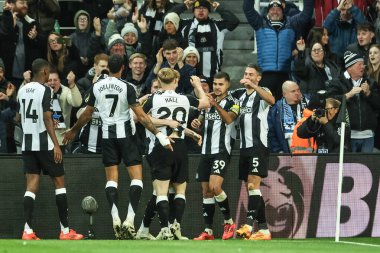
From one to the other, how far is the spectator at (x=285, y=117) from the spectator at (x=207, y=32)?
2.00m

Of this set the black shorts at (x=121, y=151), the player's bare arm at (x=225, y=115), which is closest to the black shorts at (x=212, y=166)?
the player's bare arm at (x=225, y=115)

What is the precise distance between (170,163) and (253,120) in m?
1.68

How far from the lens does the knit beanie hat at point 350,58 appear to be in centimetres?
2039

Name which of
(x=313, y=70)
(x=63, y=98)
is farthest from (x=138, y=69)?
(x=313, y=70)

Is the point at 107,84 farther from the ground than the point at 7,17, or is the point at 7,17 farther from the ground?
the point at 7,17

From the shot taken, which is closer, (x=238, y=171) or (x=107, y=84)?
(x=107, y=84)

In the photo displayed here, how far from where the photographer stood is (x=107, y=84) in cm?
1745

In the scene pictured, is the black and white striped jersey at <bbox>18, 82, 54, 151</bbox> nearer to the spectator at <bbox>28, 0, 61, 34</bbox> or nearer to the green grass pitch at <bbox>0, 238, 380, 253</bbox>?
the green grass pitch at <bbox>0, 238, 380, 253</bbox>

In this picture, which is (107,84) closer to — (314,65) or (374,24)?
(314,65)

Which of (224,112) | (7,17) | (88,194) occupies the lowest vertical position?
(88,194)

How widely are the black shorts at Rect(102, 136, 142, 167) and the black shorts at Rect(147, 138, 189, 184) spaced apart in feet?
0.70

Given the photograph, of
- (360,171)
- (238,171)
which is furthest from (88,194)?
(360,171)

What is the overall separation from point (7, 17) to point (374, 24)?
257 inches

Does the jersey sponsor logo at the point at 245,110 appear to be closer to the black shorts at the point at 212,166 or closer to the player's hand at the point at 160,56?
the black shorts at the point at 212,166
